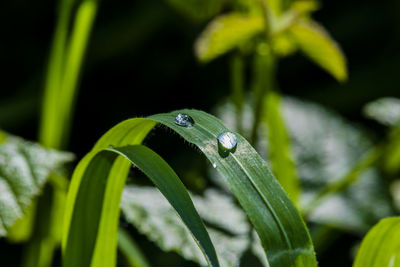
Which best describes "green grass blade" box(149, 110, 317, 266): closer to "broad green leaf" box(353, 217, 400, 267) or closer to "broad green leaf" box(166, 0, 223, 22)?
"broad green leaf" box(353, 217, 400, 267)

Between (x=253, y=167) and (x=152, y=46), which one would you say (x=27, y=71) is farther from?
(x=253, y=167)

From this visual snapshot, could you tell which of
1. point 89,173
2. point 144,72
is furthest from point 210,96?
point 89,173

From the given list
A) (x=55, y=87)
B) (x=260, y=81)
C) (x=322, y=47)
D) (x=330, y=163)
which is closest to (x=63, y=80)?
(x=55, y=87)

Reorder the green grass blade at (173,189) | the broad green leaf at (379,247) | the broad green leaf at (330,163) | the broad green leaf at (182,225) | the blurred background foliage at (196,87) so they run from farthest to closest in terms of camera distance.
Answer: the blurred background foliage at (196,87) < the broad green leaf at (330,163) < the broad green leaf at (182,225) < the broad green leaf at (379,247) < the green grass blade at (173,189)

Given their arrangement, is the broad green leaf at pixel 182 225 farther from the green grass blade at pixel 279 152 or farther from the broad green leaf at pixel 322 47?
the broad green leaf at pixel 322 47

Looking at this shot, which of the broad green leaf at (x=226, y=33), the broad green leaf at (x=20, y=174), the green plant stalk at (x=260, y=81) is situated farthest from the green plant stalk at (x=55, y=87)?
the green plant stalk at (x=260, y=81)

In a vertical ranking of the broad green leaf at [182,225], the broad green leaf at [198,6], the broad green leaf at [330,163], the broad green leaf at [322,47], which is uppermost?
the broad green leaf at [198,6]

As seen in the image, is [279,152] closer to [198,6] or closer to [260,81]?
[260,81]

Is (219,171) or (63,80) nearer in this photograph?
(219,171)
